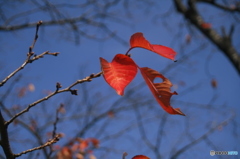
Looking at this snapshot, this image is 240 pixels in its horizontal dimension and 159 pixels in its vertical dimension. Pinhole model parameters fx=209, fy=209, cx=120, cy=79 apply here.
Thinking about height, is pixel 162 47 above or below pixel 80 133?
below

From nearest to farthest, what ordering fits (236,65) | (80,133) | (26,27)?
(236,65), (26,27), (80,133)

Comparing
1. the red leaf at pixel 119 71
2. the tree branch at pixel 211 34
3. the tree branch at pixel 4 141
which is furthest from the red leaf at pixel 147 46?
the tree branch at pixel 211 34

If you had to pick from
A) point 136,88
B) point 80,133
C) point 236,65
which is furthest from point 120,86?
point 136,88

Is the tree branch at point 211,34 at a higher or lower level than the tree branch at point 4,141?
higher

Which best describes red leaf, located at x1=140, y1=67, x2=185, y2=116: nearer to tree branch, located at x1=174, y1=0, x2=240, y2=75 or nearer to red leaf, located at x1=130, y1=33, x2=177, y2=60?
red leaf, located at x1=130, y1=33, x2=177, y2=60

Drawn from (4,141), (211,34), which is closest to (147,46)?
(4,141)

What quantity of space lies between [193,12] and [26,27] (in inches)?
97.2

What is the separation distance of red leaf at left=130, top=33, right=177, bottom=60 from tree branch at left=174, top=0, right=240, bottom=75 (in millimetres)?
2042

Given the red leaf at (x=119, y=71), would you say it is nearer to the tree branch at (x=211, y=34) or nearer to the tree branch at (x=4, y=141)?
the tree branch at (x=4, y=141)

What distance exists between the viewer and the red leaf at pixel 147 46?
2.14 ft

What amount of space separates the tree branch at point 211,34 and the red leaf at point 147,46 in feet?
6.70

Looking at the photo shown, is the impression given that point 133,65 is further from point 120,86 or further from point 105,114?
point 105,114

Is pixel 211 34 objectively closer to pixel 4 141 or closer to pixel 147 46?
pixel 147 46

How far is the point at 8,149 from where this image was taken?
0.59m
